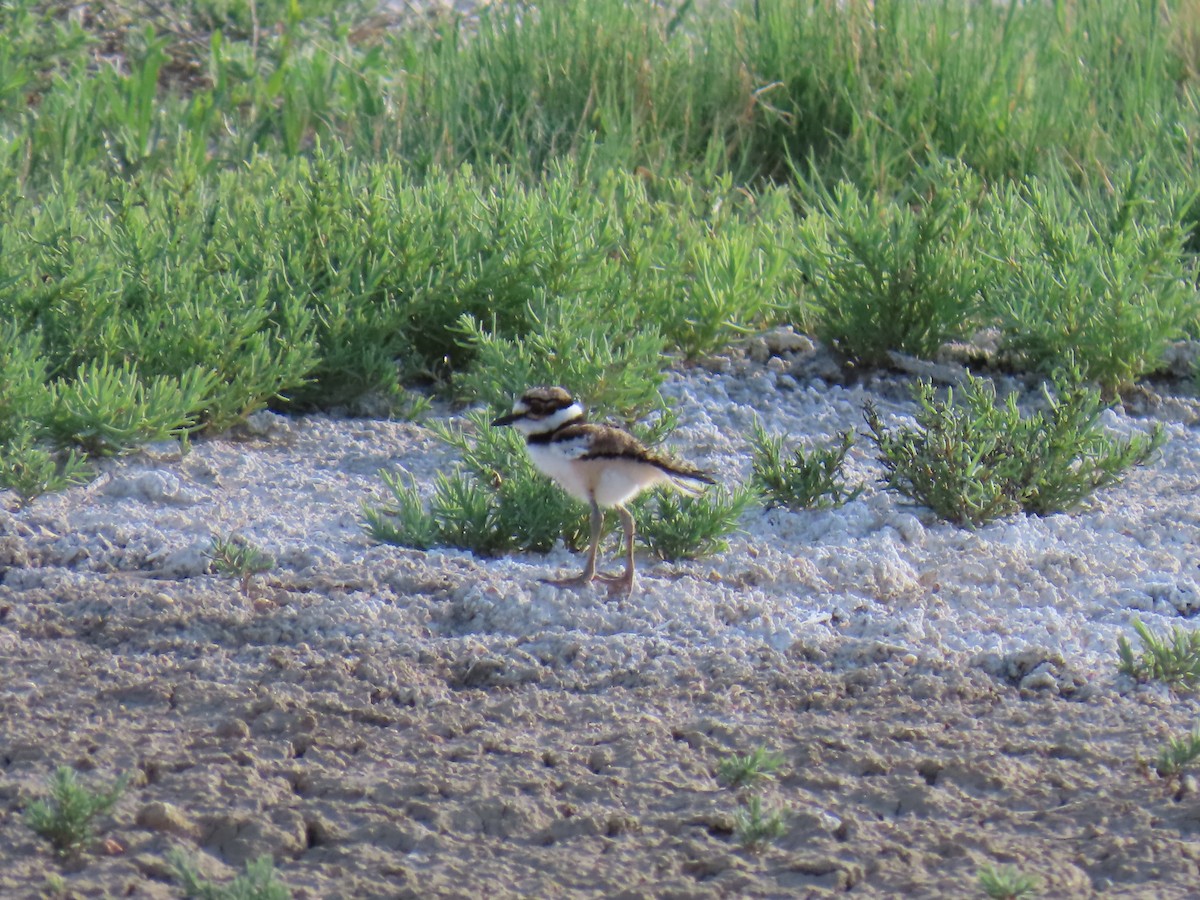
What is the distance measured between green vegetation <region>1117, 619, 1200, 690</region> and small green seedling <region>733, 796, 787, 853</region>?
117 cm

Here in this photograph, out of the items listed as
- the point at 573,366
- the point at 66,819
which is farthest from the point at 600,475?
the point at 66,819

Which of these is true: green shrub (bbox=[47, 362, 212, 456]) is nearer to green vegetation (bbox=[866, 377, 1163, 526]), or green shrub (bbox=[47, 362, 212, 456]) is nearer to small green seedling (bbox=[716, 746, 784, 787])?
green vegetation (bbox=[866, 377, 1163, 526])

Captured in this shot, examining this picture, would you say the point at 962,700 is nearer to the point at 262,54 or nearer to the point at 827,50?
the point at 827,50

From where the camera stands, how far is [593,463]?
4.31 meters

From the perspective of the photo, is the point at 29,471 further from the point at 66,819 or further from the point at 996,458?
the point at 996,458

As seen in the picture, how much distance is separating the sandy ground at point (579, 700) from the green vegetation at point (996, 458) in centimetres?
9

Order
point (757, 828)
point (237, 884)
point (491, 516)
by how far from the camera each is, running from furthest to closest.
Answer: point (491, 516) < point (757, 828) < point (237, 884)

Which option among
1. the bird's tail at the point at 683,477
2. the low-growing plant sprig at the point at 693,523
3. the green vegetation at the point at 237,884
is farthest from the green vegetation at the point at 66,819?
the low-growing plant sprig at the point at 693,523

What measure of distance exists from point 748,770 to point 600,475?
44.5 inches

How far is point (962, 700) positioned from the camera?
387 cm

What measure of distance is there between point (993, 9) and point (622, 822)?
674cm

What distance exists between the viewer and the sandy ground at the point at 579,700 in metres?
3.19

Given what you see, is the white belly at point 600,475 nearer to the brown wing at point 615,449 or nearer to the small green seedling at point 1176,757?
the brown wing at point 615,449

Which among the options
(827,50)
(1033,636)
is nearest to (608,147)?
(827,50)
